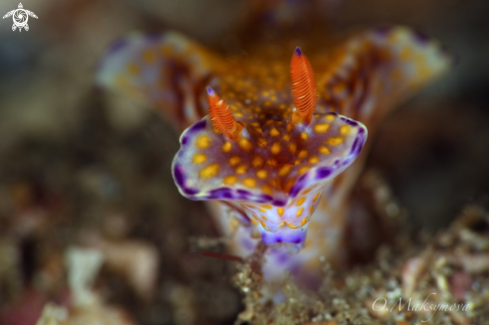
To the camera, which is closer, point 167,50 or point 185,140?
point 185,140

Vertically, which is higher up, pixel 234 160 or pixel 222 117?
pixel 222 117

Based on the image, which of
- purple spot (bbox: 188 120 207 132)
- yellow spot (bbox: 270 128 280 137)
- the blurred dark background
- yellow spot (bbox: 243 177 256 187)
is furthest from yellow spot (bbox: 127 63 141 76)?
yellow spot (bbox: 243 177 256 187)

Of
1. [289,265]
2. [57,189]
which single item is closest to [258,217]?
[289,265]

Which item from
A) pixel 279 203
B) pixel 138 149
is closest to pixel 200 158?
pixel 279 203

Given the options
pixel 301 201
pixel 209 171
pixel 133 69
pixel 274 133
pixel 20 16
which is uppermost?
pixel 20 16

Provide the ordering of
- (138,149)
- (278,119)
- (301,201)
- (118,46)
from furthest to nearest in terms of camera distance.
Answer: (138,149)
(118,46)
(278,119)
(301,201)

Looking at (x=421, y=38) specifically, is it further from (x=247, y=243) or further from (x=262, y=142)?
(x=247, y=243)
